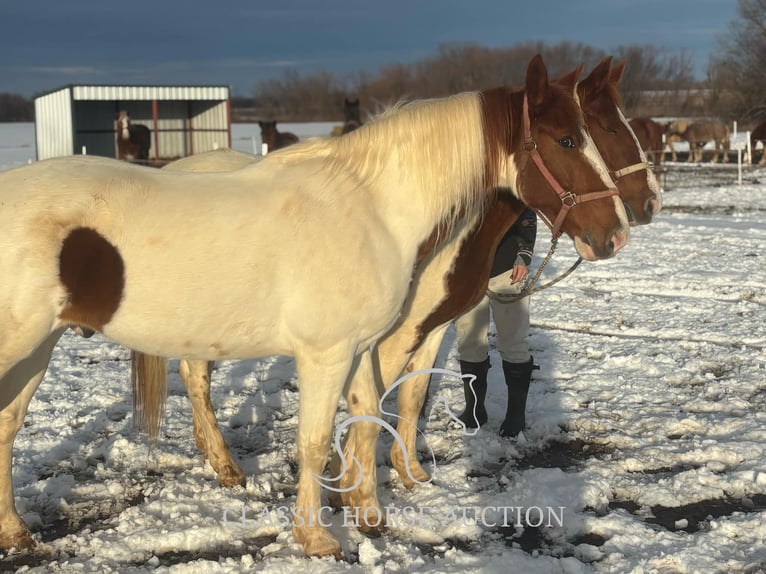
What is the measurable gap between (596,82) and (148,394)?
287 cm

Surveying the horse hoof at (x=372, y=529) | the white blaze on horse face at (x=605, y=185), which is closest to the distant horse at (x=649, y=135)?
the white blaze on horse face at (x=605, y=185)

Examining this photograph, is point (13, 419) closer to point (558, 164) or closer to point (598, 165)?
point (558, 164)

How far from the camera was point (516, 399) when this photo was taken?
4.40 m

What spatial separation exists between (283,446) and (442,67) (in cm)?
5367

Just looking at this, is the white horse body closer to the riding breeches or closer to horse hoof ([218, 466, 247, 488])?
horse hoof ([218, 466, 247, 488])

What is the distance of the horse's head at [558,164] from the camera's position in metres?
3.10

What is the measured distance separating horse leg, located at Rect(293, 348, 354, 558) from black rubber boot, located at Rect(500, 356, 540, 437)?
5.11ft

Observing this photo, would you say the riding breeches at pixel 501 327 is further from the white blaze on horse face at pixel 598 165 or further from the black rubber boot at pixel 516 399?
the white blaze on horse face at pixel 598 165

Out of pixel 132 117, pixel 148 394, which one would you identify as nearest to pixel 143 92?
pixel 132 117

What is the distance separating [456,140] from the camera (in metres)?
3.12

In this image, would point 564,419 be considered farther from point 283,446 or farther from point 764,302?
point 764,302

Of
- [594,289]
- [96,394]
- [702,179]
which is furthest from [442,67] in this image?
[96,394]

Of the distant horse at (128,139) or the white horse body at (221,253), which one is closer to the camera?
the white horse body at (221,253)

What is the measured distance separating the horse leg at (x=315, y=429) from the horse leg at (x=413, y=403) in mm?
726
